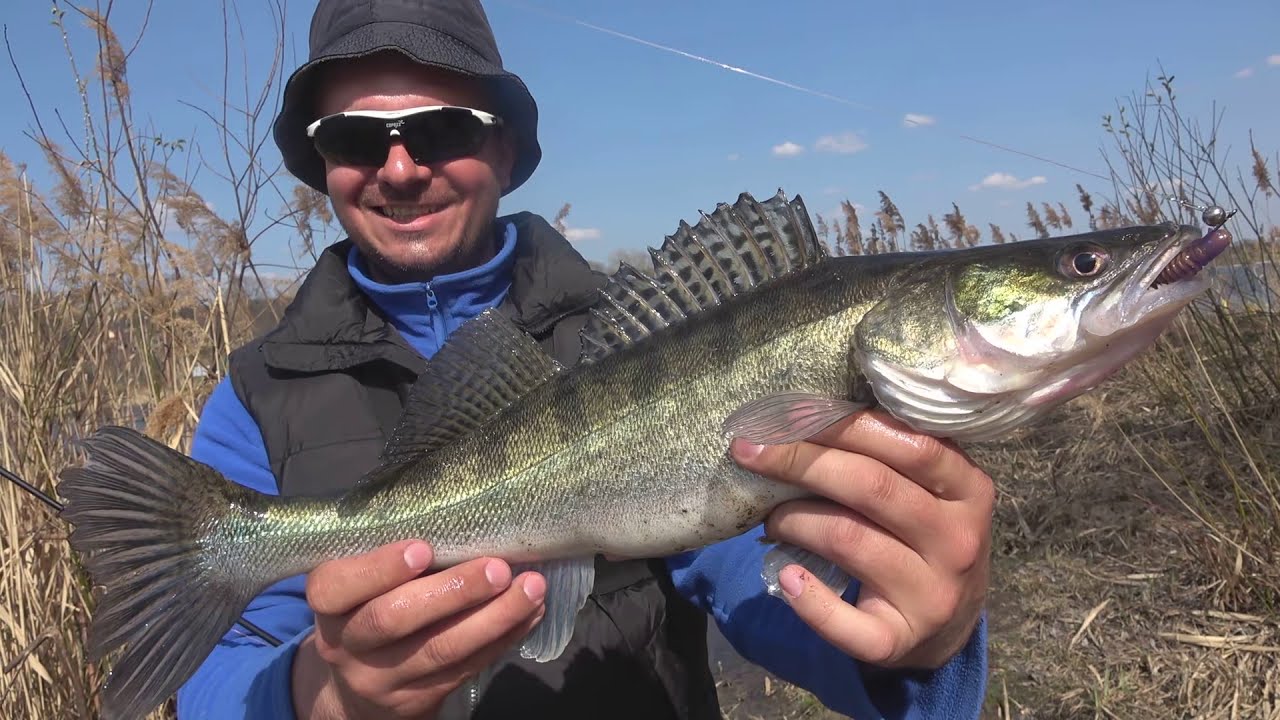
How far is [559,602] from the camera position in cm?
197

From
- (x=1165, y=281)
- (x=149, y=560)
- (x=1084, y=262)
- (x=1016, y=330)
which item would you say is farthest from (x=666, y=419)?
(x=149, y=560)

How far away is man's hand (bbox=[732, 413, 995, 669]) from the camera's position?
164 centimetres

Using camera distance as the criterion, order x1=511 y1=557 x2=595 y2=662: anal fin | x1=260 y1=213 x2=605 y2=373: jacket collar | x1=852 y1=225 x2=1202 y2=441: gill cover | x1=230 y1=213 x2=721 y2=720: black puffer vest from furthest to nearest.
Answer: x1=260 y1=213 x2=605 y2=373: jacket collar < x1=230 y1=213 x2=721 y2=720: black puffer vest < x1=511 y1=557 x2=595 y2=662: anal fin < x1=852 y1=225 x2=1202 y2=441: gill cover

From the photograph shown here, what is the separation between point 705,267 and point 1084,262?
35.4 inches

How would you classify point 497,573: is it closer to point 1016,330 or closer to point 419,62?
point 1016,330

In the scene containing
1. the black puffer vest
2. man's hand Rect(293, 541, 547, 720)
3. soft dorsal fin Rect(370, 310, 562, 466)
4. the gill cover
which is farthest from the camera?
the black puffer vest

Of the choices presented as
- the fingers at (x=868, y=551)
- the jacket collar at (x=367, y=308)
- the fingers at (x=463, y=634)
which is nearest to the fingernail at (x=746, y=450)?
the fingers at (x=868, y=551)

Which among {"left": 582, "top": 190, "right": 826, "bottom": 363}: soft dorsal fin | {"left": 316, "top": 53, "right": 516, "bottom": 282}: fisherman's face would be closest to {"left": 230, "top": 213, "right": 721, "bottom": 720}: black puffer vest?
{"left": 316, "top": 53, "right": 516, "bottom": 282}: fisherman's face

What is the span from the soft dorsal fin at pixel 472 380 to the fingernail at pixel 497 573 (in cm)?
45

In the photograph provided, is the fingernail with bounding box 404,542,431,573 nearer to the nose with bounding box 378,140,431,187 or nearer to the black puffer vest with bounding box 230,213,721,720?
the black puffer vest with bounding box 230,213,721,720

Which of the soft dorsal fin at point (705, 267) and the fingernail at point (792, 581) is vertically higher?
the soft dorsal fin at point (705, 267)

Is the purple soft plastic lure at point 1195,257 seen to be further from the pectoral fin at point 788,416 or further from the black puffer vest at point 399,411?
the black puffer vest at point 399,411

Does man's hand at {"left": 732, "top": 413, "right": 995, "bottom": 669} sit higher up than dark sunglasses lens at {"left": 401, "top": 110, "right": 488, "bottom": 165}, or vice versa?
dark sunglasses lens at {"left": 401, "top": 110, "right": 488, "bottom": 165}

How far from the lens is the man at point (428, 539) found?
1700 millimetres
